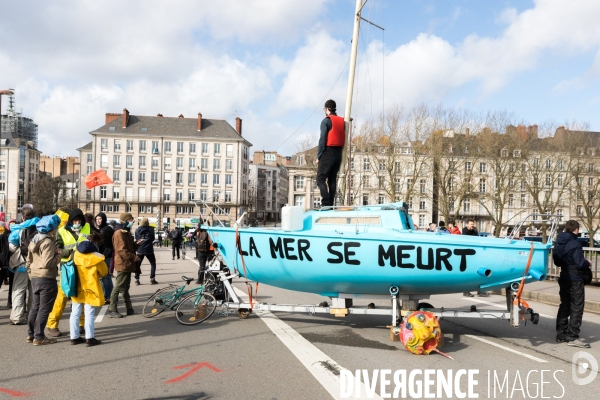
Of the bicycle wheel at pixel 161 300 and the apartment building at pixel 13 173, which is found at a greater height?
the apartment building at pixel 13 173

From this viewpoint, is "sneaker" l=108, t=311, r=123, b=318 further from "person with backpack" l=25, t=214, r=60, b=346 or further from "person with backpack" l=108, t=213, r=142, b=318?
"person with backpack" l=25, t=214, r=60, b=346

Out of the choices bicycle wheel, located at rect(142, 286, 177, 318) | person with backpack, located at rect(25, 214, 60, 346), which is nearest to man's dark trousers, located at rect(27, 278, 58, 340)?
person with backpack, located at rect(25, 214, 60, 346)

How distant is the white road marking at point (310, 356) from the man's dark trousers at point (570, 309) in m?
3.68

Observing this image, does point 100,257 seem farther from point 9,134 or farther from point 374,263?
point 9,134

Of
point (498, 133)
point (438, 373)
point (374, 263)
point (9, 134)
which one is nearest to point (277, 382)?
point (438, 373)

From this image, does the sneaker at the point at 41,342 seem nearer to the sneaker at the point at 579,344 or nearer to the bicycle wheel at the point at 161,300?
the bicycle wheel at the point at 161,300

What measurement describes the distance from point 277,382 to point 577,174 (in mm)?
38741

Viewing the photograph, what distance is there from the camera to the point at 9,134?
380 feet

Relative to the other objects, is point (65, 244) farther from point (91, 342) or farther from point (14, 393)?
point (14, 393)

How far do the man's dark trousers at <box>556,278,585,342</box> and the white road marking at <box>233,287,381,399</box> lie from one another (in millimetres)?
3682

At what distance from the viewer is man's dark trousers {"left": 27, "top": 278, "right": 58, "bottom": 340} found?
718cm

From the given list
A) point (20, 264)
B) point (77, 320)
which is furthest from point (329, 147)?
point (20, 264)

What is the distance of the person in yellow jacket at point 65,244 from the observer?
7.73 m

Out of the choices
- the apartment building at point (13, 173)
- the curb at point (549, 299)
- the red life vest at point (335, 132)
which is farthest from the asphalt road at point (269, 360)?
the apartment building at point (13, 173)
